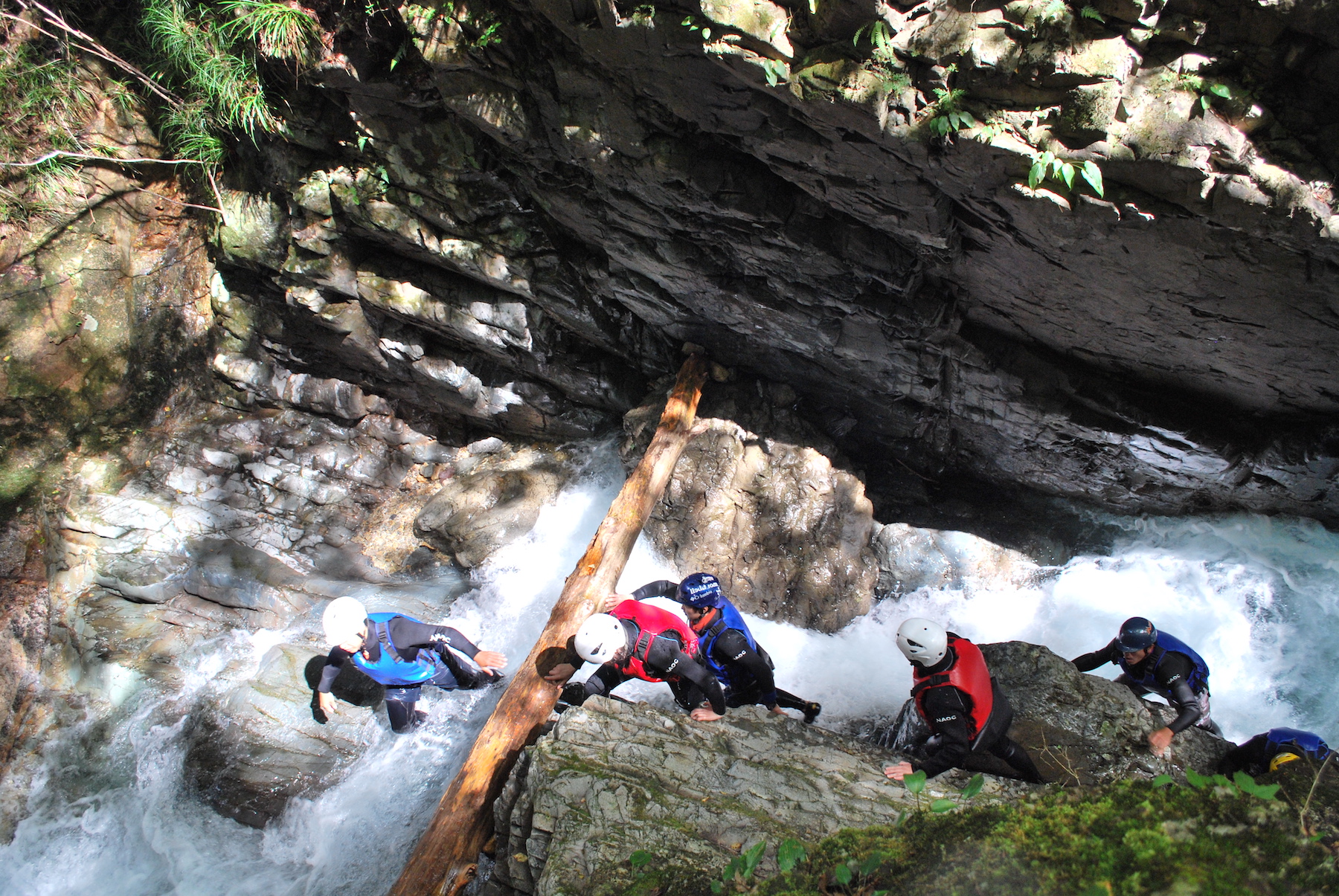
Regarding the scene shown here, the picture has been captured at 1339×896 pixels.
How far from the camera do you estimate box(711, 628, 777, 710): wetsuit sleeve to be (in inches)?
197

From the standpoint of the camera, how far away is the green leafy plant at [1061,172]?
3822 millimetres

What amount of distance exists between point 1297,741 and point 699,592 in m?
3.97

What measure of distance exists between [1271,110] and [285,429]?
1030 centimetres

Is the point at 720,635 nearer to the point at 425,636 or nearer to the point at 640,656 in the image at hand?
the point at 640,656

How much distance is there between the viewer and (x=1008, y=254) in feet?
16.3

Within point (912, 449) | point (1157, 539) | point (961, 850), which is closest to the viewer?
point (961, 850)

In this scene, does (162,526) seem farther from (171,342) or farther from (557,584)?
Result: (557,584)

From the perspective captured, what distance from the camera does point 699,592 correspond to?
201 inches

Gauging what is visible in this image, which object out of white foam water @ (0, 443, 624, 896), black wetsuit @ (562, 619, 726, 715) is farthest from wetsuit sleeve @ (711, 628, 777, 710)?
white foam water @ (0, 443, 624, 896)

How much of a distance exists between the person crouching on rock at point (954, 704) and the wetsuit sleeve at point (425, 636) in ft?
11.4

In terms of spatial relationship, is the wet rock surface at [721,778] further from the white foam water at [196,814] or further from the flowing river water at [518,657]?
the white foam water at [196,814]

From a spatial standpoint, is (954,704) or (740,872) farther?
A: (954,704)

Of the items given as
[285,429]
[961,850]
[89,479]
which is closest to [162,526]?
[89,479]

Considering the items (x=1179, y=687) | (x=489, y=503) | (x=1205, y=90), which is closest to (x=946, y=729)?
(x=1179, y=687)
